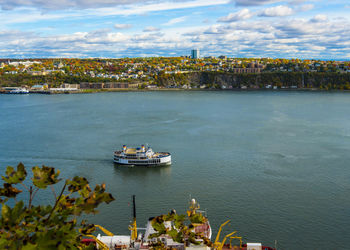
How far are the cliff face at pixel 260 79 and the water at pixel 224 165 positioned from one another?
4206 centimetres

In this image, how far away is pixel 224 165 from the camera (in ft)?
54.9

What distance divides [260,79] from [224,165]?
6376 centimetres

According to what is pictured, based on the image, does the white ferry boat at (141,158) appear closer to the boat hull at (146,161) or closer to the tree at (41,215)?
the boat hull at (146,161)

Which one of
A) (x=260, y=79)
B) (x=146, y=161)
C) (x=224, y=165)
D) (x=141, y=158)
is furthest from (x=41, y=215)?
(x=260, y=79)

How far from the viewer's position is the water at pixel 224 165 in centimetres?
1099

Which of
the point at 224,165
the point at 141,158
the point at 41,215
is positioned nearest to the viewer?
the point at 41,215

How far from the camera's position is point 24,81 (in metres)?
77.4

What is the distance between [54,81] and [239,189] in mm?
71943

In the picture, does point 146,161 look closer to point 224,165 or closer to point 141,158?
point 141,158

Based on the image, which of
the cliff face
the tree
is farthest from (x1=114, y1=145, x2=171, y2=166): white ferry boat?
the cliff face

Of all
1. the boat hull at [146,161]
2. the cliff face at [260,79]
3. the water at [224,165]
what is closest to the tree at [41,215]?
the water at [224,165]

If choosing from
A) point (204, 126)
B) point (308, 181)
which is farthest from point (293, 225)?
point (204, 126)

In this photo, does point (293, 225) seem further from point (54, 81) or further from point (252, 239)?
point (54, 81)

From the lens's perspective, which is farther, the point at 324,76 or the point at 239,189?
the point at 324,76
